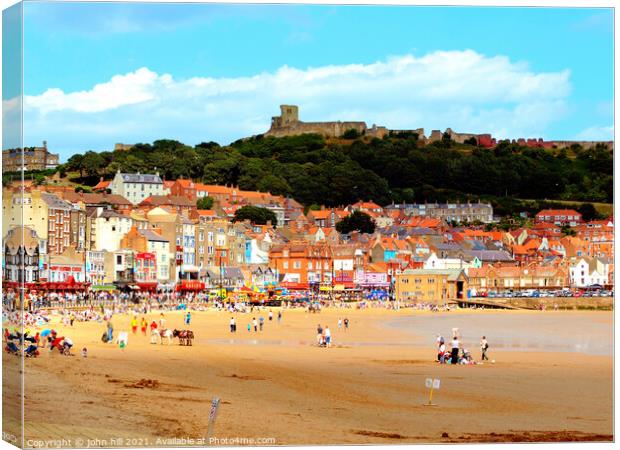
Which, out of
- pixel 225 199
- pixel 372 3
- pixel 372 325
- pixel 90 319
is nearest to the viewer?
pixel 372 3

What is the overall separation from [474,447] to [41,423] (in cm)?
419

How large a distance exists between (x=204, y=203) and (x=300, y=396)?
46.0 meters

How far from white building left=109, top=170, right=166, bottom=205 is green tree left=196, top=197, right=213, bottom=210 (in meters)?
4.95

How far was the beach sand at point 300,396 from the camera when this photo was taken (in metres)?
11.1

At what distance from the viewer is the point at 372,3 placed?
1175cm

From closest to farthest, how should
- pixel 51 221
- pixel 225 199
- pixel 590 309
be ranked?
pixel 51 221, pixel 590 309, pixel 225 199

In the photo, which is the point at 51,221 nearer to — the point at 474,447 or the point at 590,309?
the point at 474,447

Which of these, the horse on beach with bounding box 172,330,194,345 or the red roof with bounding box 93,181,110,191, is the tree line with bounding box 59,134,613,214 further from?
the horse on beach with bounding box 172,330,194,345

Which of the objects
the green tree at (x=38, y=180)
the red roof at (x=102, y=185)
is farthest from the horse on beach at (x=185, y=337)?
the red roof at (x=102, y=185)

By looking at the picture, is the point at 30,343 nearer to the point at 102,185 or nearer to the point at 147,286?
the point at 147,286

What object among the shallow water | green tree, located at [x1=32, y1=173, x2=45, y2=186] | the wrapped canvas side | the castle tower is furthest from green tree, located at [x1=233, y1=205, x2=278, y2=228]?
the wrapped canvas side

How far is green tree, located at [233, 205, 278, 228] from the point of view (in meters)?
62.7

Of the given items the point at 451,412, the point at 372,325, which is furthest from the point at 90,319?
the point at 451,412

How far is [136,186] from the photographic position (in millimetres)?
49156
